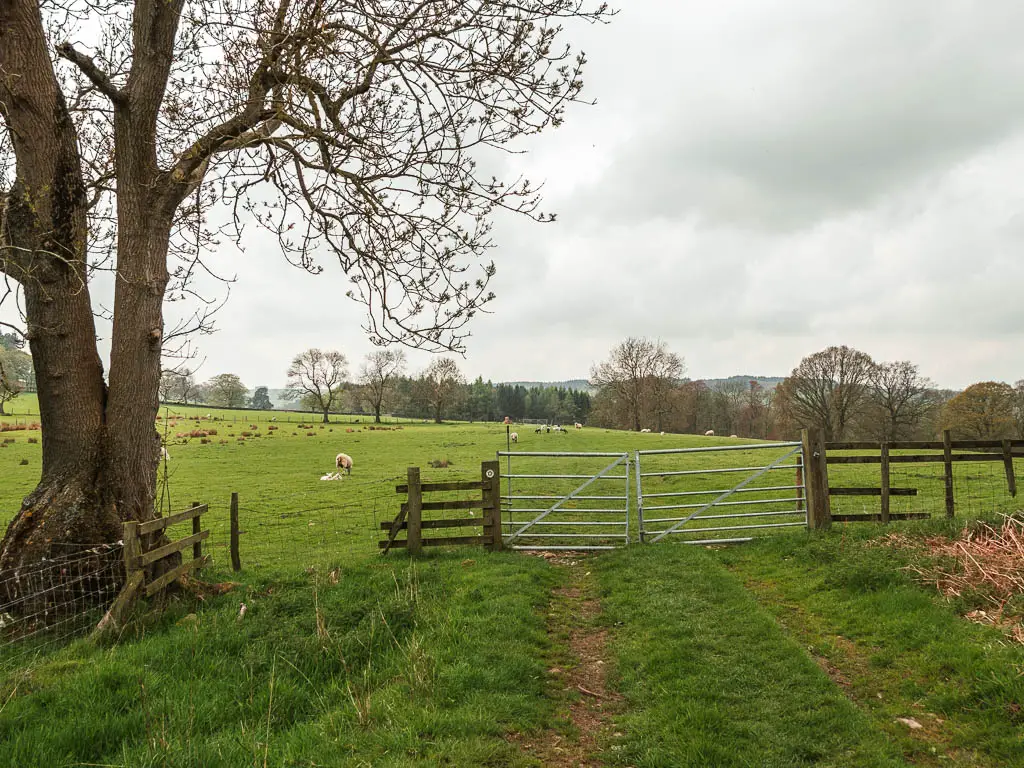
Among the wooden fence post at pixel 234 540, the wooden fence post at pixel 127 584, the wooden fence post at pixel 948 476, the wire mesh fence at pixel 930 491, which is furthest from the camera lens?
the wire mesh fence at pixel 930 491

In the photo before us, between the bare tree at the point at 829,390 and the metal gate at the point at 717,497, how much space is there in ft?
93.2

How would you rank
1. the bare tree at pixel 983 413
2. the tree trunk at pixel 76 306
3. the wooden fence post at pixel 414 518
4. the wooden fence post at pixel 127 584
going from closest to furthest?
the wooden fence post at pixel 127 584
the tree trunk at pixel 76 306
the wooden fence post at pixel 414 518
the bare tree at pixel 983 413

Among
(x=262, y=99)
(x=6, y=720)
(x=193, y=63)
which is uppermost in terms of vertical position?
(x=193, y=63)

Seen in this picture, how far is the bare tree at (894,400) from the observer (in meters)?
53.3

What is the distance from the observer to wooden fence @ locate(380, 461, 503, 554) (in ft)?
32.7

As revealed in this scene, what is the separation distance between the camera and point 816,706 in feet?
15.1

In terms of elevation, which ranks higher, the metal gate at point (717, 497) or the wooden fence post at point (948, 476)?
the wooden fence post at point (948, 476)

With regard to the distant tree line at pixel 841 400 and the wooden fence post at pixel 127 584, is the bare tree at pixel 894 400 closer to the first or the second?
the distant tree line at pixel 841 400

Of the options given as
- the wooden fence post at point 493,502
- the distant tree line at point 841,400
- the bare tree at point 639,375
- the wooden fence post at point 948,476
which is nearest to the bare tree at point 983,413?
the distant tree line at point 841,400

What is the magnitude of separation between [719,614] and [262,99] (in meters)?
8.58

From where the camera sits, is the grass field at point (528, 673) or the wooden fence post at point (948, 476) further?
the wooden fence post at point (948, 476)

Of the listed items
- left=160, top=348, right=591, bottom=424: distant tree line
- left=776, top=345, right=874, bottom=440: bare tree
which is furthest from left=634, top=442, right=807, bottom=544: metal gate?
left=160, top=348, right=591, bottom=424: distant tree line

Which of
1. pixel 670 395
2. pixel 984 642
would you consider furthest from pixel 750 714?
pixel 670 395

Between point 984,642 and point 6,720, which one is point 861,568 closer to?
point 984,642
